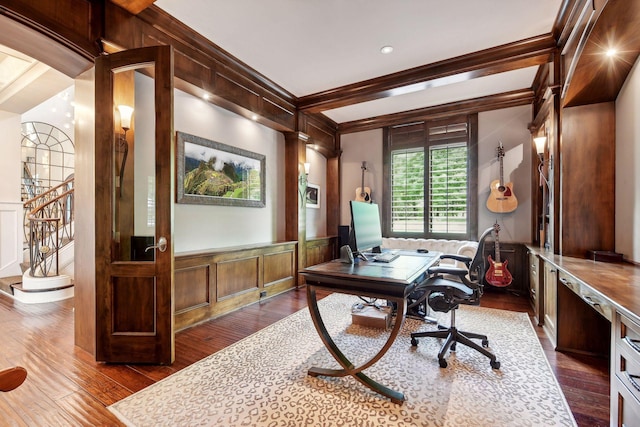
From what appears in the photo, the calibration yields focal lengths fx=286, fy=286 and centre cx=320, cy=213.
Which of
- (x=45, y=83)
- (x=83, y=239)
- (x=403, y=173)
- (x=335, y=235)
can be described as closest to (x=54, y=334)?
(x=83, y=239)

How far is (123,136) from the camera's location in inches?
99.3

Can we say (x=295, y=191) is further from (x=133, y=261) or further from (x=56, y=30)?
(x=56, y=30)

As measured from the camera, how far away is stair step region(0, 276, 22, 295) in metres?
4.23

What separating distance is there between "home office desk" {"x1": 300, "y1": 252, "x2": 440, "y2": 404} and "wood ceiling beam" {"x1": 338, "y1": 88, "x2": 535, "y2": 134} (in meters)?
3.68

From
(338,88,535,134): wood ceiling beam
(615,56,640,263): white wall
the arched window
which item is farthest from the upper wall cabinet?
the arched window

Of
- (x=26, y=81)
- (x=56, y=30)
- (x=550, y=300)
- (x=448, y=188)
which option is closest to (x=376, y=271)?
(x=550, y=300)

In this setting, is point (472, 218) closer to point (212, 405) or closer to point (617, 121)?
point (617, 121)

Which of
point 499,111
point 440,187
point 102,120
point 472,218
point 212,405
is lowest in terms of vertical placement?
point 212,405

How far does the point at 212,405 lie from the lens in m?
1.81

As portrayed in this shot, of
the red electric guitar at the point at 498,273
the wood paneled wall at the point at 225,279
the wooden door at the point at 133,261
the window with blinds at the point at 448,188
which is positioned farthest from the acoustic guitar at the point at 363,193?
the wooden door at the point at 133,261

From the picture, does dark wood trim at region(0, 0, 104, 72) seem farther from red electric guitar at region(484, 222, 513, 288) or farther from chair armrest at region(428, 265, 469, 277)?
red electric guitar at region(484, 222, 513, 288)

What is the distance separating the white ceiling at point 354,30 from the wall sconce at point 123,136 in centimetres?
101

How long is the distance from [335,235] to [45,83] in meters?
5.17

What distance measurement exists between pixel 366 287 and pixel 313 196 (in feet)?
12.4
